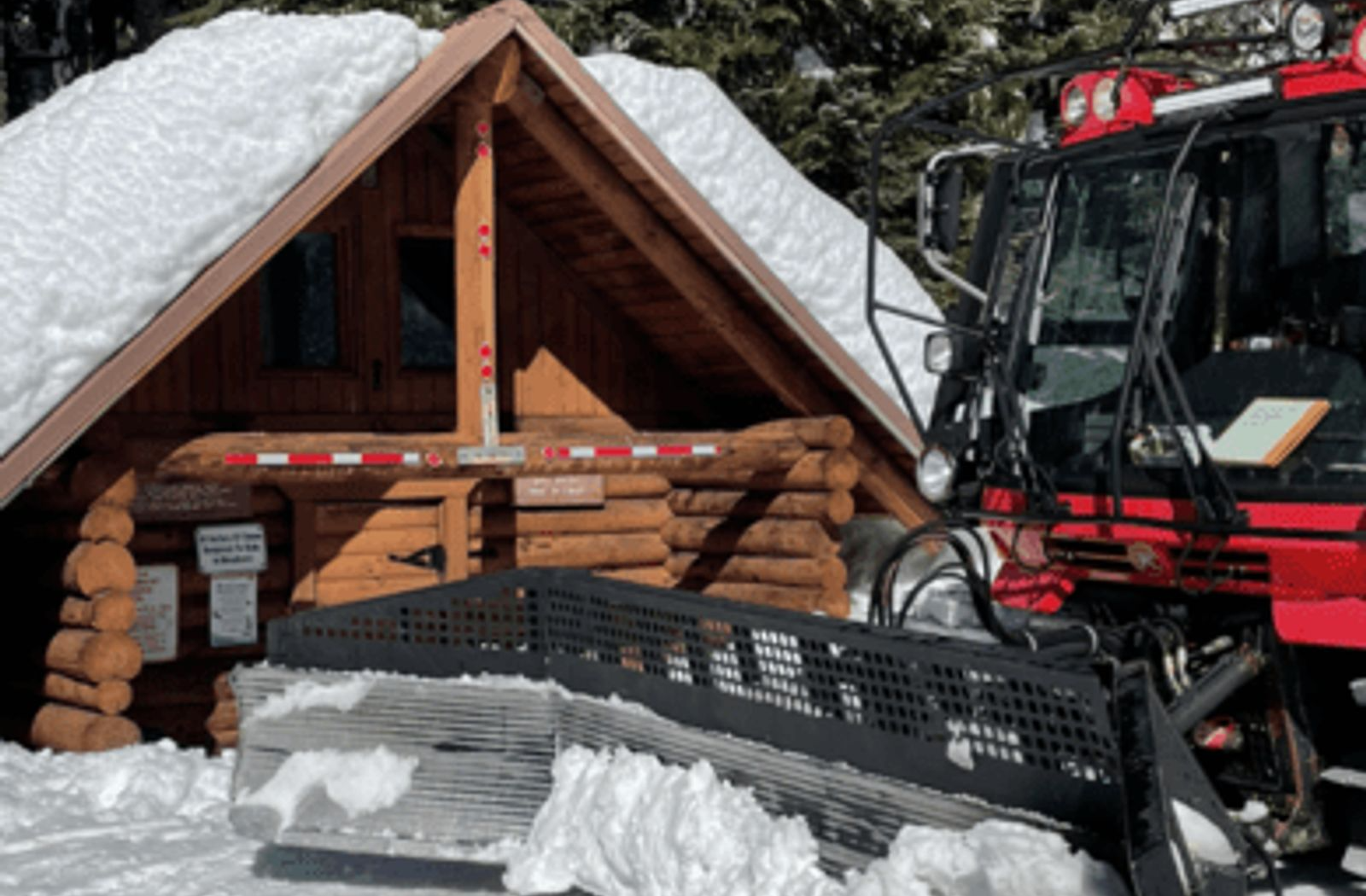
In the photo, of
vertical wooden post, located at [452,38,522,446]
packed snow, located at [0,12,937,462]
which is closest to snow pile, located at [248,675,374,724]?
packed snow, located at [0,12,937,462]

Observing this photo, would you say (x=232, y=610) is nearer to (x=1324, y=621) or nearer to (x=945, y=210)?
(x=945, y=210)

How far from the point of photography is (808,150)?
59.6 feet

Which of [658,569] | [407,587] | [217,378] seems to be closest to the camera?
[217,378]

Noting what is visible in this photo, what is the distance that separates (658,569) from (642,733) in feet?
22.9

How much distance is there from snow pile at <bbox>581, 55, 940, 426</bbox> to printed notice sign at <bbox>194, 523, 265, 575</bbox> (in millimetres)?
3510

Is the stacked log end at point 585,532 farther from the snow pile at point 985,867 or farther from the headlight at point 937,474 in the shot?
the snow pile at point 985,867

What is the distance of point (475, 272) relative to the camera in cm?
959

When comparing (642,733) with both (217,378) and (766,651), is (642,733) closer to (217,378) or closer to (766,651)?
(766,651)

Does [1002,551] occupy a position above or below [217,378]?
below

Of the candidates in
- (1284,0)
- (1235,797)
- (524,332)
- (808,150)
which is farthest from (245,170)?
(808,150)

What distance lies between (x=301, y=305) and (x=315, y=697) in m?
4.98

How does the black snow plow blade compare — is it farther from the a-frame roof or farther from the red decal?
the a-frame roof

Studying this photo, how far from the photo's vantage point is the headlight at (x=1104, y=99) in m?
6.02

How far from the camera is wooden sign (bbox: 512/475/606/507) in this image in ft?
38.2
